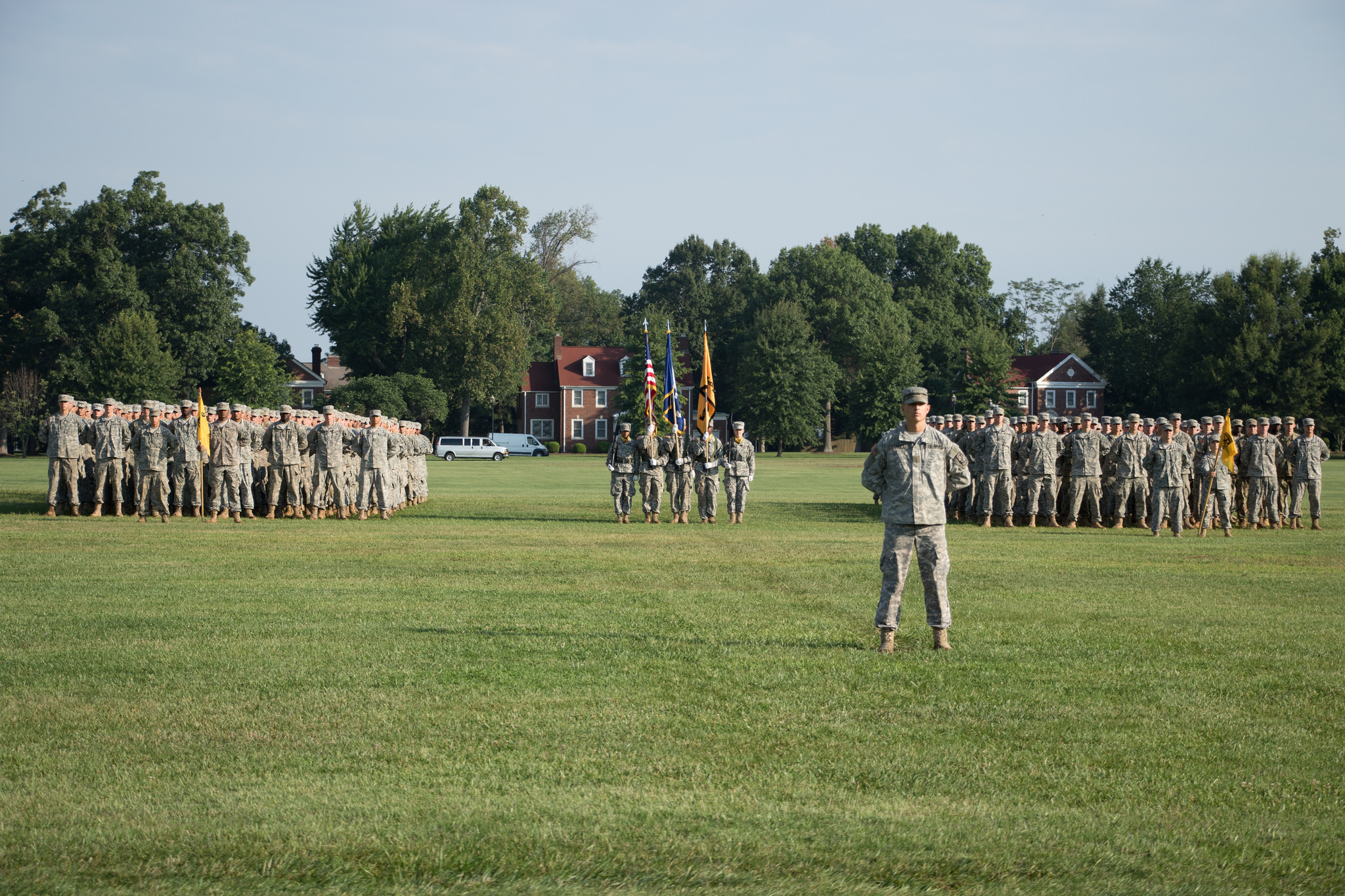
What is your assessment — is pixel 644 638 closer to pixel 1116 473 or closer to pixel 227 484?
pixel 227 484

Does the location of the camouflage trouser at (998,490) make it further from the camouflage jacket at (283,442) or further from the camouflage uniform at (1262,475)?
the camouflage jacket at (283,442)

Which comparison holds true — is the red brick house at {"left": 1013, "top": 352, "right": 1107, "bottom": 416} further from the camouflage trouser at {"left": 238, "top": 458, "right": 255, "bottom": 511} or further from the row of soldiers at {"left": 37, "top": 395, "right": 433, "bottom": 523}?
the camouflage trouser at {"left": 238, "top": 458, "right": 255, "bottom": 511}

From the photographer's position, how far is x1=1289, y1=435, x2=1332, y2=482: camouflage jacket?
22891 mm

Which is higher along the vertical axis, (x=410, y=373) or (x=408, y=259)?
(x=408, y=259)

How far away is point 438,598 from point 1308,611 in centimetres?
881

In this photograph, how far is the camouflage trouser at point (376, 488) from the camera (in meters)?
23.5

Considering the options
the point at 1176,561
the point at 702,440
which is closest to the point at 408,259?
the point at 702,440

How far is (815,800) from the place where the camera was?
548cm

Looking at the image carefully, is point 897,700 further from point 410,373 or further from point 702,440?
point 410,373

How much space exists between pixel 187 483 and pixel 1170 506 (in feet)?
63.6

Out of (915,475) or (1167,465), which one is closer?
(915,475)

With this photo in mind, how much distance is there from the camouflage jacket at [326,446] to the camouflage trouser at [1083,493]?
1537cm

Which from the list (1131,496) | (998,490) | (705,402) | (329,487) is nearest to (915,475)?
(705,402)

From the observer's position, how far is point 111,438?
72.7 ft
